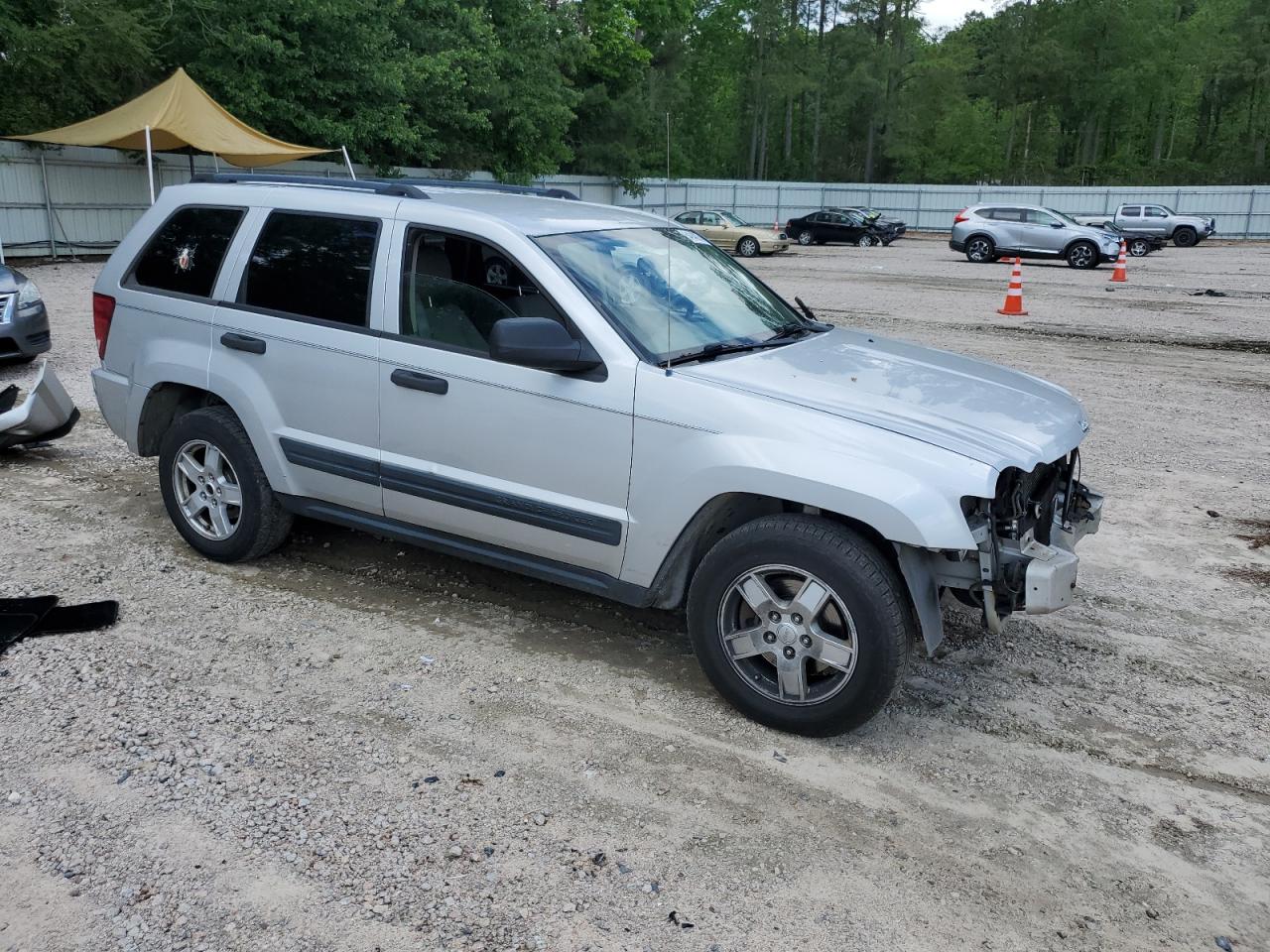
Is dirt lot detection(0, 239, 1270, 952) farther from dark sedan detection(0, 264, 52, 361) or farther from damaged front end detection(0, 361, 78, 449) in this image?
dark sedan detection(0, 264, 52, 361)

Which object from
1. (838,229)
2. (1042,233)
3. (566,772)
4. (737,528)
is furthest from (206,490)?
(838,229)

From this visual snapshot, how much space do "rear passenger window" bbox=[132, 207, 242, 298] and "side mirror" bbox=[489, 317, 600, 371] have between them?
1.96 meters

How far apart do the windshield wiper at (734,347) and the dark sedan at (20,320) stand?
7832mm

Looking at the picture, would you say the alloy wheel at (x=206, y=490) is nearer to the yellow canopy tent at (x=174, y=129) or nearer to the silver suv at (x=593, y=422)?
the silver suv at (x=593, y=422)

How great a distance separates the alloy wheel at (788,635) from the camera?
369 cm

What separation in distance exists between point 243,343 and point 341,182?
0.91 meters

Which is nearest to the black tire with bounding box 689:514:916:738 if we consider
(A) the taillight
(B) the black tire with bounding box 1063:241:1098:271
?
(A) the taillight

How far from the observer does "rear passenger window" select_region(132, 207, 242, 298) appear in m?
5.21

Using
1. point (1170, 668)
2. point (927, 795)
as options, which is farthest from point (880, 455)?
point (1170, 668)

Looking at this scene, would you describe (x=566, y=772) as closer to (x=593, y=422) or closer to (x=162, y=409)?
(x=593, y=422)

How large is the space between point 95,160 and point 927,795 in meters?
26.0

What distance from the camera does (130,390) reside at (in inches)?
214

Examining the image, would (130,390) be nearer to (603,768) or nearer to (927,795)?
(603,768)

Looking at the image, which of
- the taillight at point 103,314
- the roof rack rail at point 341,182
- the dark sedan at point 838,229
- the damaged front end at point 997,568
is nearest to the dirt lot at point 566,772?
the damaged front end at point 997,568
